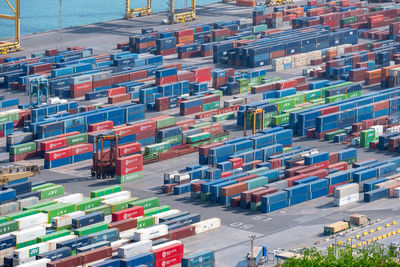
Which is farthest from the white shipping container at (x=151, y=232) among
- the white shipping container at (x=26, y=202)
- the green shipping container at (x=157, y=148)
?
the green shipping container at (x=157, y=148)

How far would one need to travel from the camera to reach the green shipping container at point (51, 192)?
4707 inches

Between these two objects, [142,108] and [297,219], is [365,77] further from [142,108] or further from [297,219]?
[297,219]

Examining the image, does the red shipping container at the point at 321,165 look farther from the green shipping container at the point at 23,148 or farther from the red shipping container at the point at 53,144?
the green shipping container at the point at 23,148

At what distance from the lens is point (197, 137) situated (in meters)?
140

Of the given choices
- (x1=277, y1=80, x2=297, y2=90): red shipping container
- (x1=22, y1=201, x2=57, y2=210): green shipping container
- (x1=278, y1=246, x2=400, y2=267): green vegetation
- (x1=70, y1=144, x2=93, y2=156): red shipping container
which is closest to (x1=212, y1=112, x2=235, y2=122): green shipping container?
(x1=277, y1=80, x2=297, y2=90): red shipping container

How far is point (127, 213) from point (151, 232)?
7490 millimetres

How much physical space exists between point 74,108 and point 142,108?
1060 centimetres

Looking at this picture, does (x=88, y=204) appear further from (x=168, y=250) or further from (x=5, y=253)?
(x=168, y=250)

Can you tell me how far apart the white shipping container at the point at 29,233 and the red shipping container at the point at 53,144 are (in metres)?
31.9

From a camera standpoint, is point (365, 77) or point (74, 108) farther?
point (365, 77)

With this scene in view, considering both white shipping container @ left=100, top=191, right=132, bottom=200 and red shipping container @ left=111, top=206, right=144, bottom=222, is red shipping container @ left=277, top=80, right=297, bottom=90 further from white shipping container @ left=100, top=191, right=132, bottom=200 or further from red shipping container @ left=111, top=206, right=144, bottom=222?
red shipping container @ left=111, top=206, right=144, bottom=222

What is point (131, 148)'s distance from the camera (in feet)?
437

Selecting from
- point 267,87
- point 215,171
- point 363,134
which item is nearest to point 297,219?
point 215,171

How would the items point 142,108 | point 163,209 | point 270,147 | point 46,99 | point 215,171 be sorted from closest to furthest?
point 163,209 → point 215,171 → point 270,147 → point 142,108 → point 46,99
